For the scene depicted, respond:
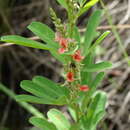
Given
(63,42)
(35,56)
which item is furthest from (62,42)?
(35,56)

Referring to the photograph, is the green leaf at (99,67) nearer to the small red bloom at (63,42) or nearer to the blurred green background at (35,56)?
the small red bloom at (63,42)

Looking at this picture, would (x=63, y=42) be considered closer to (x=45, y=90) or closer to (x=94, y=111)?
(x=45, y=90)

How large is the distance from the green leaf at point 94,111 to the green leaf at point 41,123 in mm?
139

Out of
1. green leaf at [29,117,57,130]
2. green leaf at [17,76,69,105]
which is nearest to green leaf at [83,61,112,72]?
green leaf at [17,76,69,105]

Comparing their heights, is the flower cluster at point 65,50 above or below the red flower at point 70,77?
above

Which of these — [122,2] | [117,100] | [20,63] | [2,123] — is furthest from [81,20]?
[2,123]

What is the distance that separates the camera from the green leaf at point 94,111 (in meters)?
1.22

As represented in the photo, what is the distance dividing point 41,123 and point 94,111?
0.74ft

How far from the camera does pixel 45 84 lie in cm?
120

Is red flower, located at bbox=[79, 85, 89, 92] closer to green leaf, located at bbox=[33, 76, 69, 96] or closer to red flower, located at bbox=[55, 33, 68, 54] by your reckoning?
green leaf, located at bbox=[33, 76, 69, 96]

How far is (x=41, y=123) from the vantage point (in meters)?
1.15

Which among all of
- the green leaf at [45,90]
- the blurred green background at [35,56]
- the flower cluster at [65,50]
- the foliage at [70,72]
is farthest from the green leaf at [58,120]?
the blurred green background at [35,56]

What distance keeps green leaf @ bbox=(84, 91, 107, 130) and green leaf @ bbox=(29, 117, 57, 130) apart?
5.5 inches

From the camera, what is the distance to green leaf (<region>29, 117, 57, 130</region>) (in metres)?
1.12
